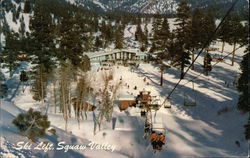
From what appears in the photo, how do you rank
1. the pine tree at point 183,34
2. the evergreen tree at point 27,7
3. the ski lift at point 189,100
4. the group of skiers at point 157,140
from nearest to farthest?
the group of skiers at point 157,140
the ski lift at point 189,100
the pine tree at point 183,34
the evergreen tree at point 27,7

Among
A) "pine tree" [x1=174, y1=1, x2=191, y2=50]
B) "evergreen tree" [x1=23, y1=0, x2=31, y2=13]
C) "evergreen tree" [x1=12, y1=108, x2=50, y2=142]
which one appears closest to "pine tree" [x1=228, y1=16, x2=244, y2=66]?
"pine tree" [x1=174, y1=1, x2=191, y2=50]

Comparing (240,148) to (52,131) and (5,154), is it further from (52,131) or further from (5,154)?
(5,154)

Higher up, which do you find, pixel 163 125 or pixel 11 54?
pixel 11 54

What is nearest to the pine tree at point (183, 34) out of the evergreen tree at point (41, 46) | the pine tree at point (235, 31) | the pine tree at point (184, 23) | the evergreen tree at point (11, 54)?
the pine tree at point (184, 23)

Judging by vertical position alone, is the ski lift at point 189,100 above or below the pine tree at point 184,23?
below

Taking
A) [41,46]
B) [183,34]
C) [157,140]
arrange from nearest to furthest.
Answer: [157,140], [41,46], [183,34]

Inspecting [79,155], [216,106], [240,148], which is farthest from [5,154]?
[216,106]

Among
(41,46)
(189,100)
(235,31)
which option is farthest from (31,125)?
(235,31)

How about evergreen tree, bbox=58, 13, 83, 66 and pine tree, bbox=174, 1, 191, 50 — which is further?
pine tree, bbox=174, 1, 191, 50

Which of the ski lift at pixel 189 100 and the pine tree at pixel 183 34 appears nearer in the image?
the ski lift at pixel 189 100

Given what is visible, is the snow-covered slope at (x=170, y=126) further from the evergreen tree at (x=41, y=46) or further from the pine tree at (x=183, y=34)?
the pine tree at (x=183, y=34)

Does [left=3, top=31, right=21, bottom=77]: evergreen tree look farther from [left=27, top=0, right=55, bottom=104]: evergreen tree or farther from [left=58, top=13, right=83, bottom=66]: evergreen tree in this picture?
[left=27, top=0, right=55, bottom=104]: evergreen tree

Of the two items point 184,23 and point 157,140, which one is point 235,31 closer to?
point 184,23
